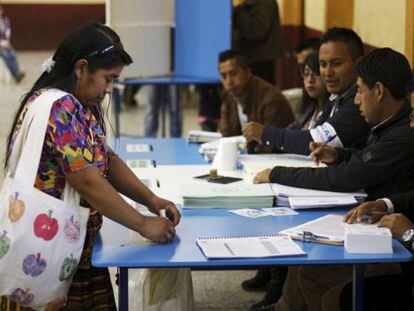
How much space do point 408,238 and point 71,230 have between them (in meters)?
1.01

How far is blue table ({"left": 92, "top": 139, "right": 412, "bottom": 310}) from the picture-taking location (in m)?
2.52

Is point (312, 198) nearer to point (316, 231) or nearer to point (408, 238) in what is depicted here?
point (316, 231)

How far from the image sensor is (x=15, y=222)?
2.48 meters

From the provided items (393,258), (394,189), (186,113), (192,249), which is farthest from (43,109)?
(186,113)

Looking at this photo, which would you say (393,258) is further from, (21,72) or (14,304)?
(21,72)

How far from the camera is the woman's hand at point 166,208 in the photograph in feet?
9.48

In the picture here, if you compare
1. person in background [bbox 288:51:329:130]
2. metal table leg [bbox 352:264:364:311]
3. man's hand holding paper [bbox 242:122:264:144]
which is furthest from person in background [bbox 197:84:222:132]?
metal table leg [bbox 352:264:364:311]

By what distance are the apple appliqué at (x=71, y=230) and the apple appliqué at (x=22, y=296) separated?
186mm

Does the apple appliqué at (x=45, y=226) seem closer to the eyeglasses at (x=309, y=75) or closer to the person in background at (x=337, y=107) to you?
the person in background at (x=337, y=107)

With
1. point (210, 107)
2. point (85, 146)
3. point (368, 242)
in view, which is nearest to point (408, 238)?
point (368, 242)

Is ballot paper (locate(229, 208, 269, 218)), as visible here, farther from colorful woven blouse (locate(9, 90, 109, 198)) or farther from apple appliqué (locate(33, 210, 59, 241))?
apple appliqué (locate(33, 210, 59, 241))

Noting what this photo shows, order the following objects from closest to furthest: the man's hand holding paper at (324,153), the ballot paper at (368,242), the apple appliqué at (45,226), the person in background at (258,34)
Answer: the apple appliqué at (45,226) < the ballot paper at (368,242) < the man's hand holding paper at (324,153) < the person in background at (258,34)

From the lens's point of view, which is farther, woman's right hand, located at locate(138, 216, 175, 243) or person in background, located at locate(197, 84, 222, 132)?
person in background, located at locate(197, 84, 222, 132)

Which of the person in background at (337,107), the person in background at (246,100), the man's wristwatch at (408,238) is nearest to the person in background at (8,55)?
the person in background at (246,100)
